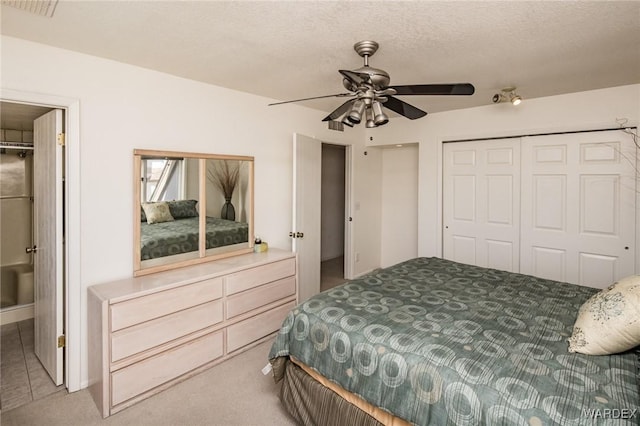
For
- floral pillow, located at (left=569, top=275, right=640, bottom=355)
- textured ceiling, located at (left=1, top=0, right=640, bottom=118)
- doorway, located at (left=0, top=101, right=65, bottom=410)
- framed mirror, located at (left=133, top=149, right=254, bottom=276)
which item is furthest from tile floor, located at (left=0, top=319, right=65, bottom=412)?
floral pillow, located at (left=569, top=275, right=640, bottom=355)

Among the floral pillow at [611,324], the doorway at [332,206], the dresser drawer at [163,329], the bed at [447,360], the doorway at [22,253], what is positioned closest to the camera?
the bed at [447,360]

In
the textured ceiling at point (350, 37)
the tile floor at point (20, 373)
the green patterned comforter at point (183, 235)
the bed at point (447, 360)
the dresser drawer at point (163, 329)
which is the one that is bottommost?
the tile floor at point (20, 373)

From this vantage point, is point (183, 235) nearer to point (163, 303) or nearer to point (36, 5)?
point (163, 303)

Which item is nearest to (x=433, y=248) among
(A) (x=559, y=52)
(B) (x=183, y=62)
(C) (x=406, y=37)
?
(A) (x=559, y=52)

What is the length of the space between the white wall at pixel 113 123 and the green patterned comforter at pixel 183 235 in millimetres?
131

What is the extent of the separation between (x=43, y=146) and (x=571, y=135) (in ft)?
15.8

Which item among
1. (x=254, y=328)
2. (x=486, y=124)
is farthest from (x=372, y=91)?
(x=486, y=124)

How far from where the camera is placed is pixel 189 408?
2146mm

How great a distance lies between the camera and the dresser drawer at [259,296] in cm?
277

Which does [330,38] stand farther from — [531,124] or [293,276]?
[531,124]

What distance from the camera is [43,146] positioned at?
99.3 inches

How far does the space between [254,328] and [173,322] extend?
0.77 m

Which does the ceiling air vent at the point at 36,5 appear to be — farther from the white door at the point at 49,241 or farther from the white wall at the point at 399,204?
the white wall at the point at 399,204

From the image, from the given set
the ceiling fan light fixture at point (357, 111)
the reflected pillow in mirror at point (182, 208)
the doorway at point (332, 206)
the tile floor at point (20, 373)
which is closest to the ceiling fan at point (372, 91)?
the ceiling fan light fixture at point (357, 111)
